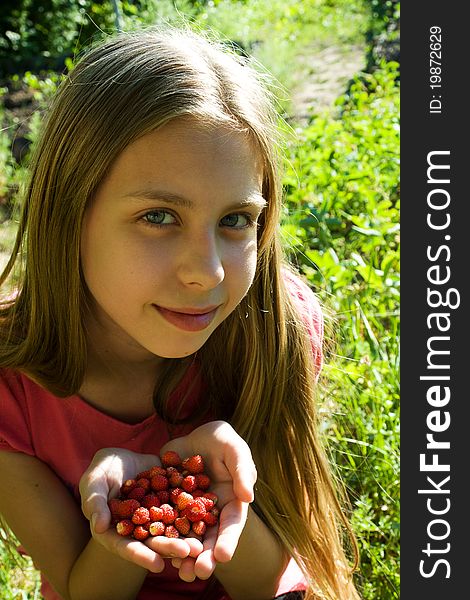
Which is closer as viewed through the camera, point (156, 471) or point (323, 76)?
point (156, 471)

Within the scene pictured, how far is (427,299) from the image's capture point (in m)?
2.26

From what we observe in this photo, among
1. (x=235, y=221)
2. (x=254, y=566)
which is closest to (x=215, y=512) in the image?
(x=254, y=566)

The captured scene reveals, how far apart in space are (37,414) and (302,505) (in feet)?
2.06

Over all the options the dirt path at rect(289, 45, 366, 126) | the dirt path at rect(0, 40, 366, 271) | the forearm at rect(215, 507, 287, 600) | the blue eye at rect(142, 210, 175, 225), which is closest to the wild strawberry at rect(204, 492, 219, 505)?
the forearm at rect(215, 507, 287, 600)

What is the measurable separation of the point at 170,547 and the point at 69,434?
517mm

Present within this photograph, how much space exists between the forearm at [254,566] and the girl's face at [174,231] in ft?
1.33

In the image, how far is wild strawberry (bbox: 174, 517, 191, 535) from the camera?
1.56 m

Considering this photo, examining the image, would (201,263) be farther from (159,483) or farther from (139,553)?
(139,553)

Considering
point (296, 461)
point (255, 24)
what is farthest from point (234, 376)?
point (255, 24)

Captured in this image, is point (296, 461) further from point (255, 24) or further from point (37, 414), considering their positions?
point (255, 24)

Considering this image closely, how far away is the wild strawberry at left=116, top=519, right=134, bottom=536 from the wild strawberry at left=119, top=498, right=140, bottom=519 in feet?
0.07

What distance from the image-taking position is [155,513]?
61.9 inches

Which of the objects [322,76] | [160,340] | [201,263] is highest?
[322,76]

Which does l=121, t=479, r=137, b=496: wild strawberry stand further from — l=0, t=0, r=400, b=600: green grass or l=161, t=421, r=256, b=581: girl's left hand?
l=0, t=0, r=400, b=600: green grass
